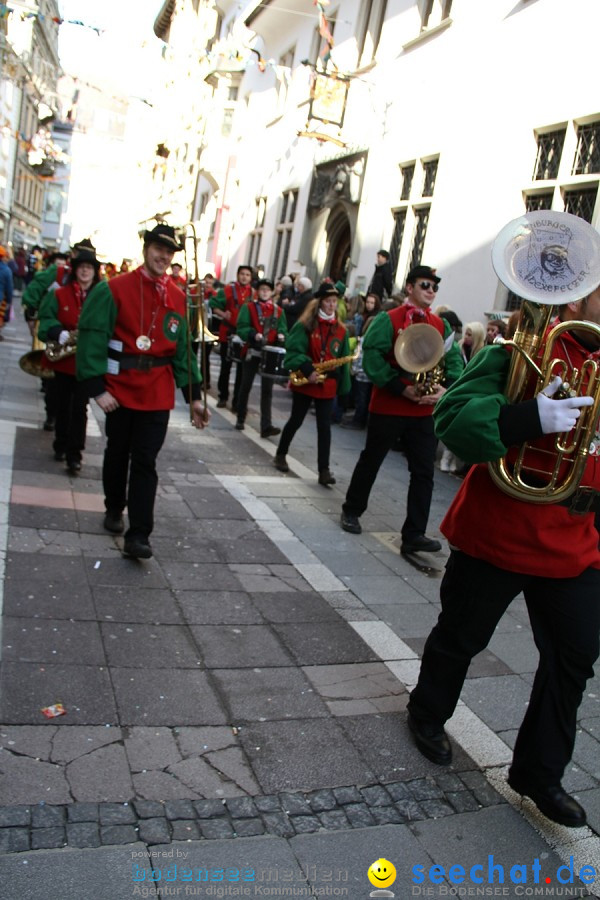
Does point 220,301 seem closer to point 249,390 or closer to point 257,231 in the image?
point 249,390

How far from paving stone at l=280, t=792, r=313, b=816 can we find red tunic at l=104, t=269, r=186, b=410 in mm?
2831

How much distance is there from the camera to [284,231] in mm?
20844

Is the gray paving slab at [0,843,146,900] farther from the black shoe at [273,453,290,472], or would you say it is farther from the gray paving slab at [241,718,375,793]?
the black shoe at [273,453,290,472]

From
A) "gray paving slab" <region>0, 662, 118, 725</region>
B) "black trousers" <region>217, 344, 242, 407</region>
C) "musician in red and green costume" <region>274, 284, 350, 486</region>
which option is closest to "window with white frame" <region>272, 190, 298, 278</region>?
"black trousers" <region>217, 344, 242, 407</region>

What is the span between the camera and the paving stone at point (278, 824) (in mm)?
2873

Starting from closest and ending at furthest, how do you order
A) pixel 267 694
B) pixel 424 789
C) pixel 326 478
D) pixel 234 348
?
pixel 424 789 < pixel 267 694 < pixel 326 478 < pixel 234 348

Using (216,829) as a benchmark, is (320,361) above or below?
above

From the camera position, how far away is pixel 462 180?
1212cm

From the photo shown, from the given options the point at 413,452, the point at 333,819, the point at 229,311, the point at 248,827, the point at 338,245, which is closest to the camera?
the point at 248,827

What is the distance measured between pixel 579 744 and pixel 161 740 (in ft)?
5.97

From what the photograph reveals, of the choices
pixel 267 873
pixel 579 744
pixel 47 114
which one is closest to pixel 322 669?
pixel 579 744

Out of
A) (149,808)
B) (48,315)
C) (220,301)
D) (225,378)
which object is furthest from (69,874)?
(220,301)

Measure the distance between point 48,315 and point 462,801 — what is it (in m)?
6.09

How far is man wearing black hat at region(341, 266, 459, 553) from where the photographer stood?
20.3 ft
